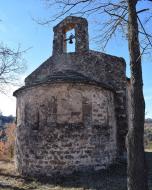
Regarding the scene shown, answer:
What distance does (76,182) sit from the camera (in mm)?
10547

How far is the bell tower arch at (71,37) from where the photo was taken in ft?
48.0

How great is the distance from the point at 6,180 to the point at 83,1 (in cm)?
727

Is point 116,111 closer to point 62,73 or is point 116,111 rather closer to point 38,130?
point 62,73

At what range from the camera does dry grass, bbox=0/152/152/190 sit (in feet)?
32.4

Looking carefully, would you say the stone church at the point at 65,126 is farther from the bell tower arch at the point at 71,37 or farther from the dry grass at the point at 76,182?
the bell tower arch at the point at 71,37

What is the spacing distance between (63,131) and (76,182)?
2053 millimetres

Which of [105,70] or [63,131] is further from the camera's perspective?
[105,70]

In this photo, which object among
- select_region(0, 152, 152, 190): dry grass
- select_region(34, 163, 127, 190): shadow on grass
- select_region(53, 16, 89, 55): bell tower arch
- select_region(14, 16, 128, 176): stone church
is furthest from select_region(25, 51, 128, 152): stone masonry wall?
select_region(34, 163, 127, 190): shadow on grass

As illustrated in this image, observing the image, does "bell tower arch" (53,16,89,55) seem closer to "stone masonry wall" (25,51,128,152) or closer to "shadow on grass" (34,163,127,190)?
"stone masonry wall" (25,51,128,152)

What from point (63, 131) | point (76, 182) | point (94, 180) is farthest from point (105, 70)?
point (76, 182)

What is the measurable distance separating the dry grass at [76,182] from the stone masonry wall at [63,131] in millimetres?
403

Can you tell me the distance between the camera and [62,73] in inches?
522

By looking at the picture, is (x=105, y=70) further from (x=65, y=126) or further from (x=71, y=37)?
(x=65, y=126)

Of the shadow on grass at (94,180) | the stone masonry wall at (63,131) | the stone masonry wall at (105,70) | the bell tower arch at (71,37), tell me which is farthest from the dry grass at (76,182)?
the bell tower arch at (71,37)
